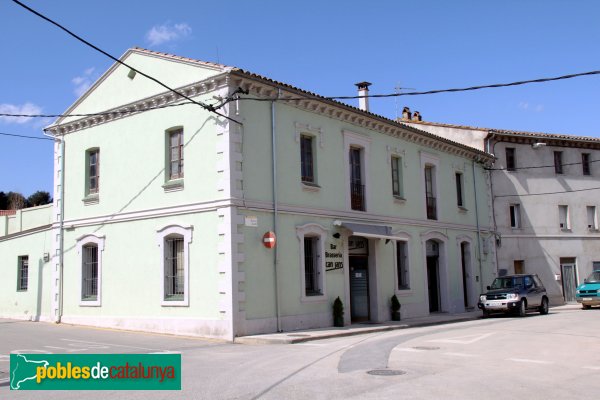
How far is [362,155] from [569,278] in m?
17.6

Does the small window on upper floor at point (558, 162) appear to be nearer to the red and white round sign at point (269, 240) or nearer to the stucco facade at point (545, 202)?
the stucco facade at point (545, 202)

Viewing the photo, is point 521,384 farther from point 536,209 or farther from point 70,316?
point 536,209

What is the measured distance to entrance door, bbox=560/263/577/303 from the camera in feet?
107

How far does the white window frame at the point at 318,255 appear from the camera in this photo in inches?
704

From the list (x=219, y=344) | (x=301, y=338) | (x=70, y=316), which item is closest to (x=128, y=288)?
(x=70, y=316)

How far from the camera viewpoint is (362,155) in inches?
850

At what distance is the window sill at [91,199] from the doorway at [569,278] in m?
24.4

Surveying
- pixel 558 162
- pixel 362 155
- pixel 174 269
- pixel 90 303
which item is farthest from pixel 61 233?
pixel 558 162

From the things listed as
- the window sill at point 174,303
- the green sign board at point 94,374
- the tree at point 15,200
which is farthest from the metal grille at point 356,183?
the tree at point 15,200

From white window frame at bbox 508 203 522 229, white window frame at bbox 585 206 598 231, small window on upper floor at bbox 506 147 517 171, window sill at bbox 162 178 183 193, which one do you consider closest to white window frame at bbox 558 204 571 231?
white window frame at bbox 585 206 598 231

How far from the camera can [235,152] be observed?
1636cm

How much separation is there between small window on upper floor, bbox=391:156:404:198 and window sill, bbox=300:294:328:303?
6.46 m

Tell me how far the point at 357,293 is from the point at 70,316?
962 centimetres

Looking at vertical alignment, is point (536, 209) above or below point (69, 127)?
below
